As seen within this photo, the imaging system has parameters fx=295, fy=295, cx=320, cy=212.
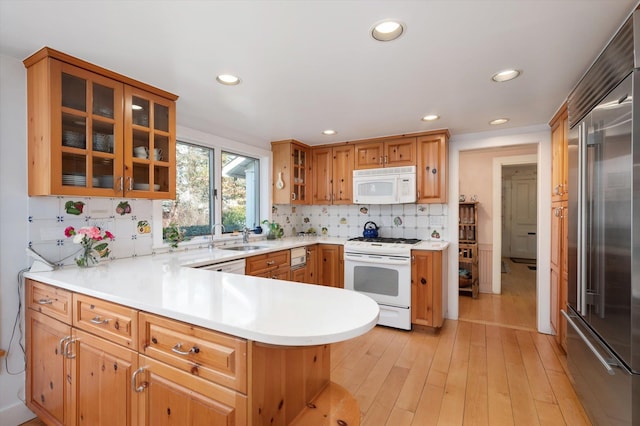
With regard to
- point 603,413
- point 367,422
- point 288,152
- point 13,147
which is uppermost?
point 288,152

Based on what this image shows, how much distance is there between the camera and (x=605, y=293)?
1479mm

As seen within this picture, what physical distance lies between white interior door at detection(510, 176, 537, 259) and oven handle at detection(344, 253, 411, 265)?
5.81 metres

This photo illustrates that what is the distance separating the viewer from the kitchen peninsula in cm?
97

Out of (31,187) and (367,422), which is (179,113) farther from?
(367,422)

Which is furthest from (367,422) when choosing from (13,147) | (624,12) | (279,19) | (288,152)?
(288,152)

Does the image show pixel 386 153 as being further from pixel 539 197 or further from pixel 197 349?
pixel 197 349

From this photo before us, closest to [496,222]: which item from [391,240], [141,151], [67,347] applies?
[391,240]

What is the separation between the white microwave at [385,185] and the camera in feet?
11.2

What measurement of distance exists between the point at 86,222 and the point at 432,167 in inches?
129

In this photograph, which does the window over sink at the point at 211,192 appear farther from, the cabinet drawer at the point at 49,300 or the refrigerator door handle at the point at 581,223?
the refrigerator door handle at the point at 581,223

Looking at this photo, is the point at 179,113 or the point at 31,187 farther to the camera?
the point at 179,113

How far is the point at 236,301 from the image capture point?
47.4 inches

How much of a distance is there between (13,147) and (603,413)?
3.60m

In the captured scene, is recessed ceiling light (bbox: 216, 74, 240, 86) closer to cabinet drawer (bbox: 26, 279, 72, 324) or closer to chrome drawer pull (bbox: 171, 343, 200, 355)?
cabinet drawer (bbox: 26, 279, 72, 324)
